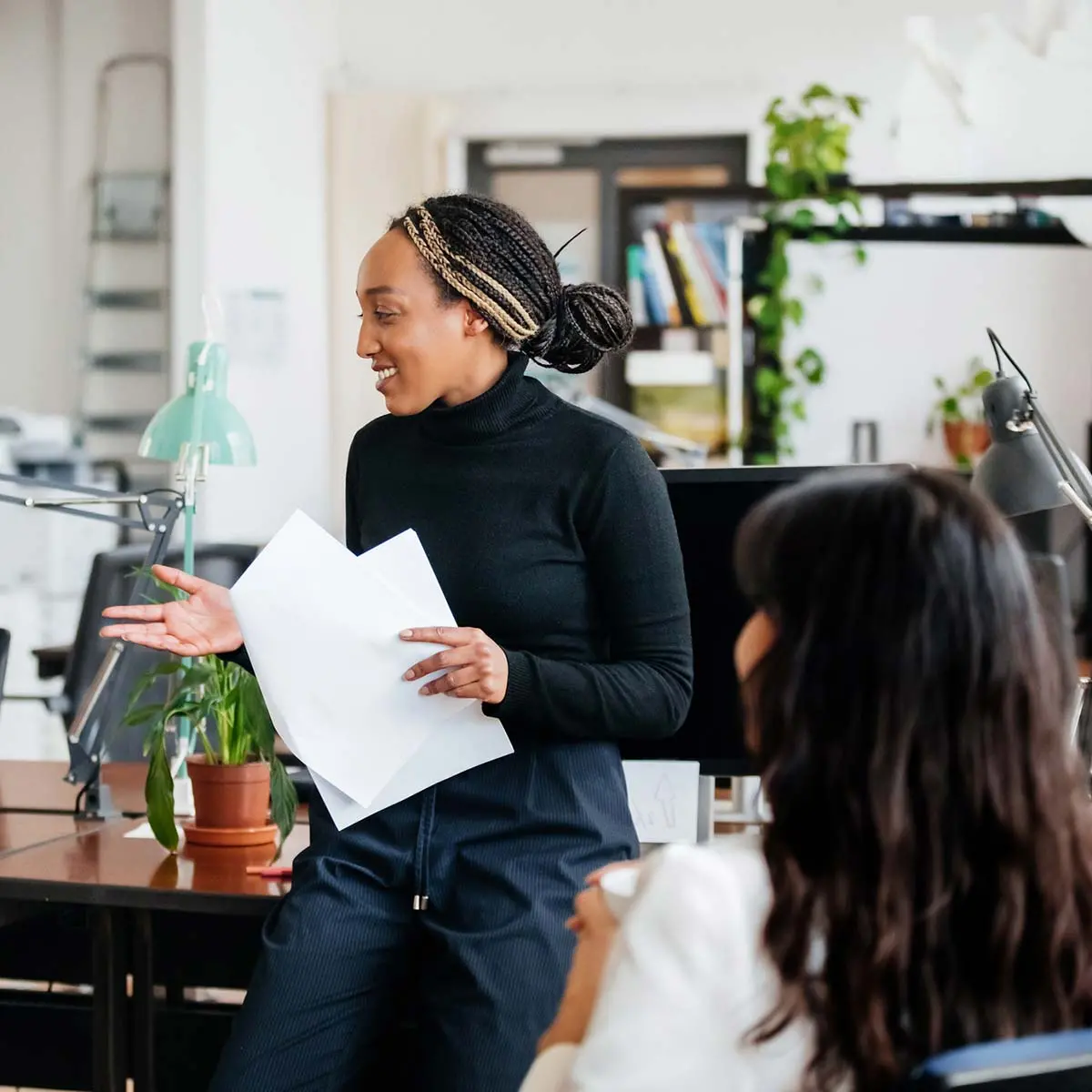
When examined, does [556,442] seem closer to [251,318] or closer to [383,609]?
[383,609]

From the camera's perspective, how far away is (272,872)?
1.84m

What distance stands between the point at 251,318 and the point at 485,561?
4.52m

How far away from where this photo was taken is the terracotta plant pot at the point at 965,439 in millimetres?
5887

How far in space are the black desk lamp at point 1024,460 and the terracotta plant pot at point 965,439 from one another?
417cm

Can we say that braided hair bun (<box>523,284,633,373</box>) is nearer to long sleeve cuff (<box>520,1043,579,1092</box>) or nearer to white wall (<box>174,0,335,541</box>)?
long sleeve cuff (<box>520,1043,579,1092</box>)

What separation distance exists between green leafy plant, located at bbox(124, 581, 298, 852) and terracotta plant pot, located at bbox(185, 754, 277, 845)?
2cm

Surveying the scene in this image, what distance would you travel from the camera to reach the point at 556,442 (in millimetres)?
1581

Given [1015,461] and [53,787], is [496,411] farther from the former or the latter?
[53,787]

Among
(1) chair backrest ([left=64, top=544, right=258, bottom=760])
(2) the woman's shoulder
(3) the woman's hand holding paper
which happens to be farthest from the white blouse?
(1) chair backrest ([left=64, top=544, right=258, bottom=760])

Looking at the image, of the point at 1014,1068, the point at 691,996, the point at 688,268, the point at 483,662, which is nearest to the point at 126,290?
the point at 688,268

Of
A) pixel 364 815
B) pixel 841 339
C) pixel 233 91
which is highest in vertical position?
pixel 233 91

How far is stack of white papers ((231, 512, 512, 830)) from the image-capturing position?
1542mm

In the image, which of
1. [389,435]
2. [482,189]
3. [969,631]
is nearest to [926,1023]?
[969,631]

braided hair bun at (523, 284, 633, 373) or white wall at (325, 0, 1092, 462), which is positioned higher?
white wall at (325, 0, 1092, 462)
